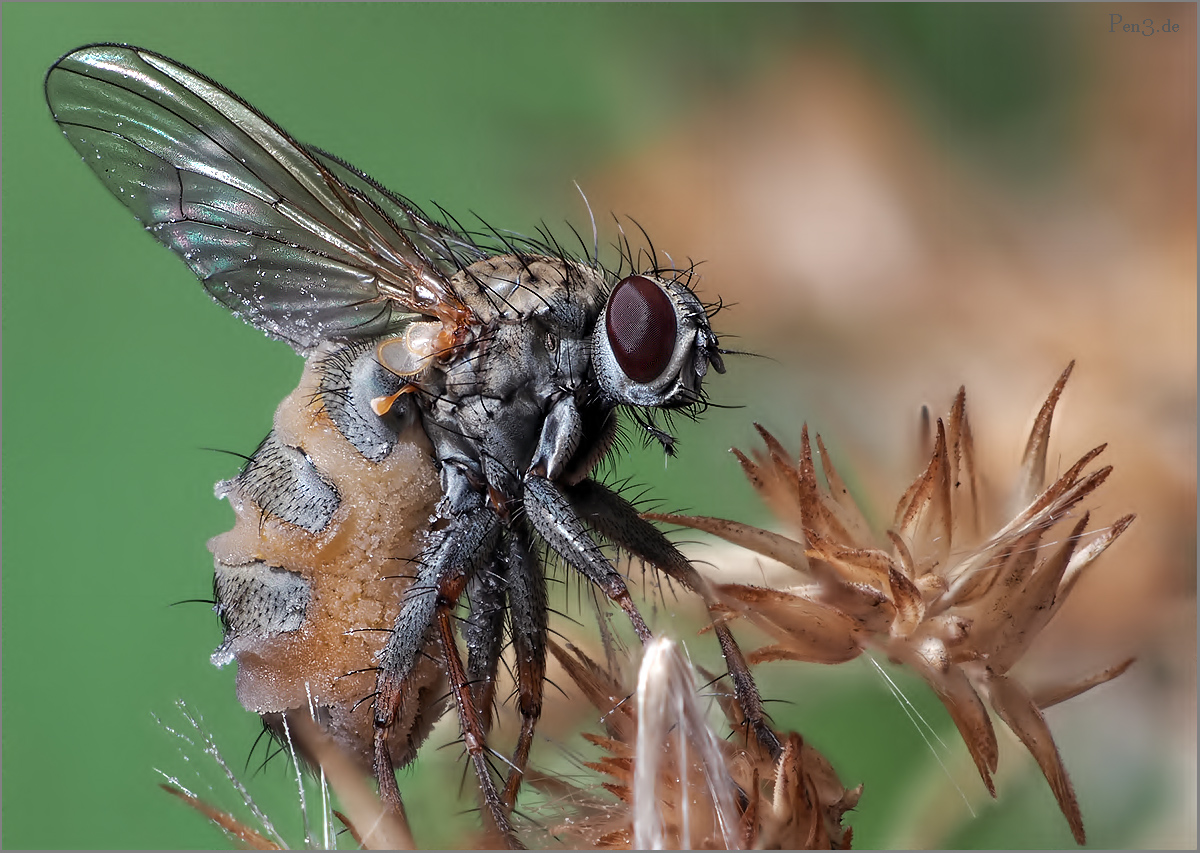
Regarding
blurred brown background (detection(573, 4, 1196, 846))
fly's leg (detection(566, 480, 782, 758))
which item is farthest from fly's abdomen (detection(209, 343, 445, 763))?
blurred brown background (detection(573, 4, 1196, 846))

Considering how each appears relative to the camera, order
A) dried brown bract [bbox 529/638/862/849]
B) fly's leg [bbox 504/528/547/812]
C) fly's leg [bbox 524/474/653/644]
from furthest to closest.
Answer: fly's leg [bbox 504/528/547/812]
fly's leg [bbox 524/474/653/644]
dried brown bract [bbox 529/638/862/849]

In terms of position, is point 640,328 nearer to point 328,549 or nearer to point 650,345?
point 650,345

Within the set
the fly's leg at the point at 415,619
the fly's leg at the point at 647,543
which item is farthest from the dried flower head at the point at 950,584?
the fly's leg at the point at 415,619

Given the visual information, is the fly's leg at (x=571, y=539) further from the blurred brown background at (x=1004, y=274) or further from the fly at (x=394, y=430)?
the blurred brown background at (x=1004, y=274)

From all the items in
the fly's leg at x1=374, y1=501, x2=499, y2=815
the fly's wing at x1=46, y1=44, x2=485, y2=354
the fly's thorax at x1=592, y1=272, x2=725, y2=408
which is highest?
the fly's wing at x1=46, y1=44, x2=485, y2=354

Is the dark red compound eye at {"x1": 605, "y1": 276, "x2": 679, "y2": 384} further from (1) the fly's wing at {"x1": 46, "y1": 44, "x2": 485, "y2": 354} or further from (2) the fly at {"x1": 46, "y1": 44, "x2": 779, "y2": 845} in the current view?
(1) the fly's wing at {"x1": 46, "y1": 44, "x2": 485, "y2": 354}

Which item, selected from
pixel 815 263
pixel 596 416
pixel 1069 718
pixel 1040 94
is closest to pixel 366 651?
pixel 596 416
